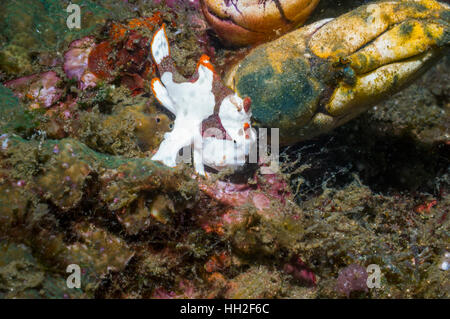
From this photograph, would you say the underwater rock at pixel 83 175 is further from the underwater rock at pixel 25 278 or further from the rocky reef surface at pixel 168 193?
the underwater rock at pixel 25 278

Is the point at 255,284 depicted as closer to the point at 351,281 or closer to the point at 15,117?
the point at 351,281

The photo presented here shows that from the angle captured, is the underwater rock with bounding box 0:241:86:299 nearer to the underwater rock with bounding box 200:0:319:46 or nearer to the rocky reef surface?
the rocky reef surface

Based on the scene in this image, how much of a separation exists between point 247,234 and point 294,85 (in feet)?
4.85

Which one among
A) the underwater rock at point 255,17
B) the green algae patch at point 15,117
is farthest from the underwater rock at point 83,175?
the underwater rock at point 255,17

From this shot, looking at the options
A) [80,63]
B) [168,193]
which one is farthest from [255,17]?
[168,193]

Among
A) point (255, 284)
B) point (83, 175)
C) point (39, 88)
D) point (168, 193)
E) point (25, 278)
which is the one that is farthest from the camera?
point (39, 88)

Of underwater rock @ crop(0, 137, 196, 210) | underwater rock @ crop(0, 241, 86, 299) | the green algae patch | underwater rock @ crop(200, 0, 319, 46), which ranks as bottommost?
underwater rock @ crop(0, 241, 86, 299)

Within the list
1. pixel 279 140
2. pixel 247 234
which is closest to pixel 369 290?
pixel 247 234

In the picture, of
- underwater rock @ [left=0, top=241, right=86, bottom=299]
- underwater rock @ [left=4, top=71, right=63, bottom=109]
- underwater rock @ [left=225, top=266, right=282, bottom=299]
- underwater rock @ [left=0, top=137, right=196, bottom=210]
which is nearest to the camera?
underwater rock @ [left=0, top=241, right=86, bottom=299]

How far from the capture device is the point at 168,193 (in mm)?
2391

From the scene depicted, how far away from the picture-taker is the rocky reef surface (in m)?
2.15

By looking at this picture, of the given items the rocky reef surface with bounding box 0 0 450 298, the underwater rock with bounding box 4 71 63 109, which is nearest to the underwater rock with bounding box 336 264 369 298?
the rocky reef surface with bounding box 0 0 450 298

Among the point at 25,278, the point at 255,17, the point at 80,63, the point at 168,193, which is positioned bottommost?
the point at 25,278

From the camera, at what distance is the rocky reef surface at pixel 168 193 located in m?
2.15
